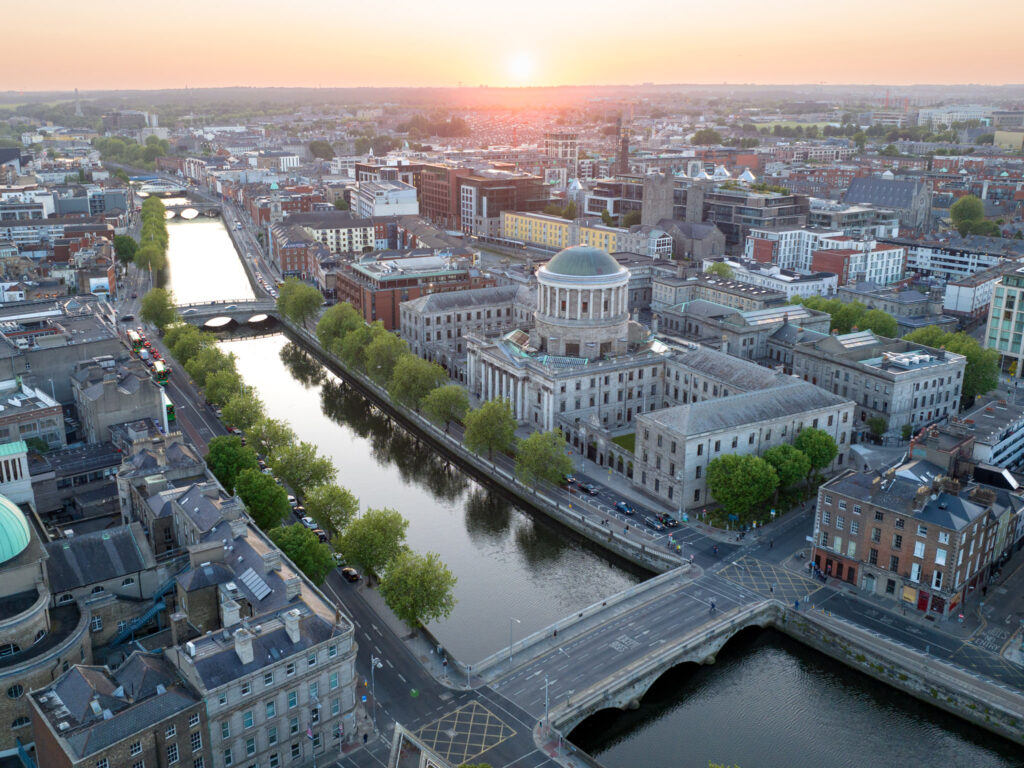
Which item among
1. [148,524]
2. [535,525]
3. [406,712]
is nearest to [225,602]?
[406,712]

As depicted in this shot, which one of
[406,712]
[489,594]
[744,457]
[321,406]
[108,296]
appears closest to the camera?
[406,712]

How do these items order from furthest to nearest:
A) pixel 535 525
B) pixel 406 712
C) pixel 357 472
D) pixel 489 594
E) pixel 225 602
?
pixel 357 472 < pixel 535 525 < pixel 489 594 < pixel 406 712 < pixel 225 602

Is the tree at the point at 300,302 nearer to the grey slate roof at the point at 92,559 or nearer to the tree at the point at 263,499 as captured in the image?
the tree at the point at 263,499

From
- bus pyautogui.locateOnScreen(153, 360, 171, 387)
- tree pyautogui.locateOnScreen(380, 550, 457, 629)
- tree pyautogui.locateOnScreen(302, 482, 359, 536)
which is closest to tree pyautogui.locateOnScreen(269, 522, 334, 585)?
tree pyautogui.locateOnScreen(380, 550, 457, 629)

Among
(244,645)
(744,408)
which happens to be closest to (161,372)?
(744,408)

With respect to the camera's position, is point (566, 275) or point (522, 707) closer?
point (522, 707)

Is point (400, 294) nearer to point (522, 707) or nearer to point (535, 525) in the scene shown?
point (535, 525)
